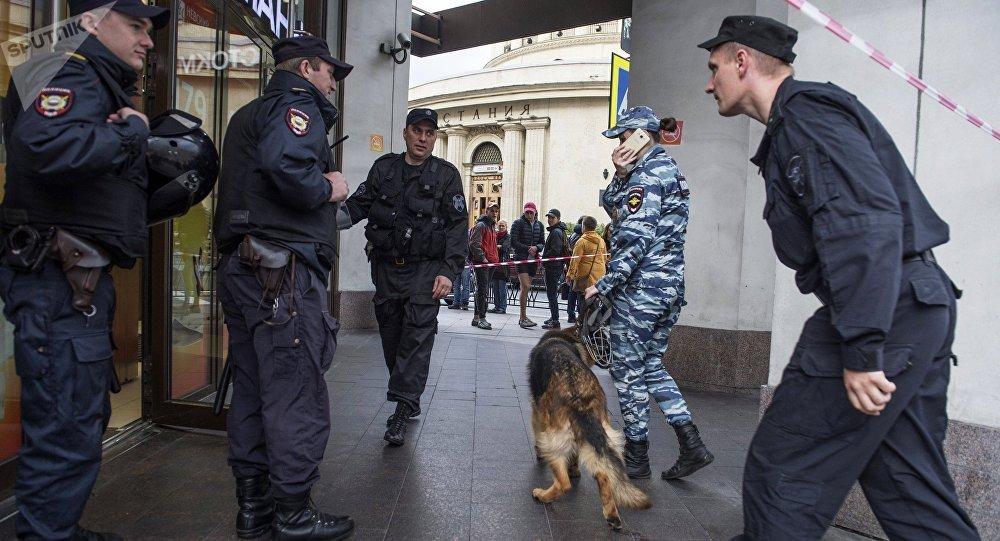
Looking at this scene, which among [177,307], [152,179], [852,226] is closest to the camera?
[852,226]

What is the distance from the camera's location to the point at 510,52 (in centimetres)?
3528

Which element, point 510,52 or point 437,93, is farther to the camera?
point 510,52

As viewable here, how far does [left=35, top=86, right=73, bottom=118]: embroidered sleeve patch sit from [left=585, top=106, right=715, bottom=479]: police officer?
2.53m

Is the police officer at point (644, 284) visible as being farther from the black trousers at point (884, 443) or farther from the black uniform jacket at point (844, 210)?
the black trousers at point (884, 443)

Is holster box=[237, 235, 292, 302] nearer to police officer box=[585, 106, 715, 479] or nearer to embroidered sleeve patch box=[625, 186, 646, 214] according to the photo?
police officer box=[585, 106, 715, 479]

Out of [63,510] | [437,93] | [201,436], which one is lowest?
[201,436]

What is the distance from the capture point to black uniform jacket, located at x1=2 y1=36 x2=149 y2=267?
6.59ft

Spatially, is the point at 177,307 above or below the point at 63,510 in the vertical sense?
above

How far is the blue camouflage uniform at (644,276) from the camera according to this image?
3.50 metres

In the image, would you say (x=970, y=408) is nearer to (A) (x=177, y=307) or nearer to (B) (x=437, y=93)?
(A) (x=177, y=307)

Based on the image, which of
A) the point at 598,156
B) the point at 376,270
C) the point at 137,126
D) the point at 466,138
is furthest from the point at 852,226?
the point at 466,138

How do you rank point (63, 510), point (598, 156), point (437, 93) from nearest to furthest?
point (63, 510)
point (598, 156)
point (437, 93)

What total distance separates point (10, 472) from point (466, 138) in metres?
30.7

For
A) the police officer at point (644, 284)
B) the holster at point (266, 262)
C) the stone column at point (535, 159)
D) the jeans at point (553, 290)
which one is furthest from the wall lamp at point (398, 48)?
the stone column at point (535, 159)
